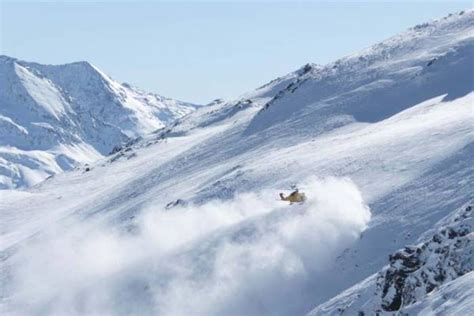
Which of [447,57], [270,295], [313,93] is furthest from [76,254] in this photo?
[447,57]

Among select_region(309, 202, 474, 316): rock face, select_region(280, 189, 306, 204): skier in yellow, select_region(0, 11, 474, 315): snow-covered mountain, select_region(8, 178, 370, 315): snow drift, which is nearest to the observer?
select_region(309, 202, 474, 316): rock face

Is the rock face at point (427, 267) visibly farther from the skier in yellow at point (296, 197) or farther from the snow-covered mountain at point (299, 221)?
the skier in yellow at point (296, 197)

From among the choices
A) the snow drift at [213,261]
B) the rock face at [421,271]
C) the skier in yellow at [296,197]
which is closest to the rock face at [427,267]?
the rock face at [421,271]

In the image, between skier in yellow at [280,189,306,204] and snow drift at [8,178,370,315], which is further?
skier in yellow at [280,189,306,204]

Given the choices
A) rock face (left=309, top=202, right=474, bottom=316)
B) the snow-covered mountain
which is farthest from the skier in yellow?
rock face (left=309, top=202, right=474, bottom=316)

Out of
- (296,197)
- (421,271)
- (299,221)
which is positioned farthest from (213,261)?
(421,271)

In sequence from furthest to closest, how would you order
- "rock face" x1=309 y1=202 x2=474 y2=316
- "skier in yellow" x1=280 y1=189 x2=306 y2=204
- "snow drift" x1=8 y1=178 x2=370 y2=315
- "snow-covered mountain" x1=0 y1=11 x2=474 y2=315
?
1. "skier in yellow" x1=280 y1=189 x2=306 y2=204
2. "snow drift" x1=8 y1=178 x2=370 y2=315
3. "snow-covered mountain" x1=0 y1=11 x2=474 y2=315
4. "rock face" x1=309 y1=202 x2=474 y2=316

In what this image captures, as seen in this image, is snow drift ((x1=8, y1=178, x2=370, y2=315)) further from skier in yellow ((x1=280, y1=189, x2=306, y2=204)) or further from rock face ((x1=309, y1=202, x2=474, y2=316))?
rock face ((x1=309, y1=202, x2=474, y2=316))
